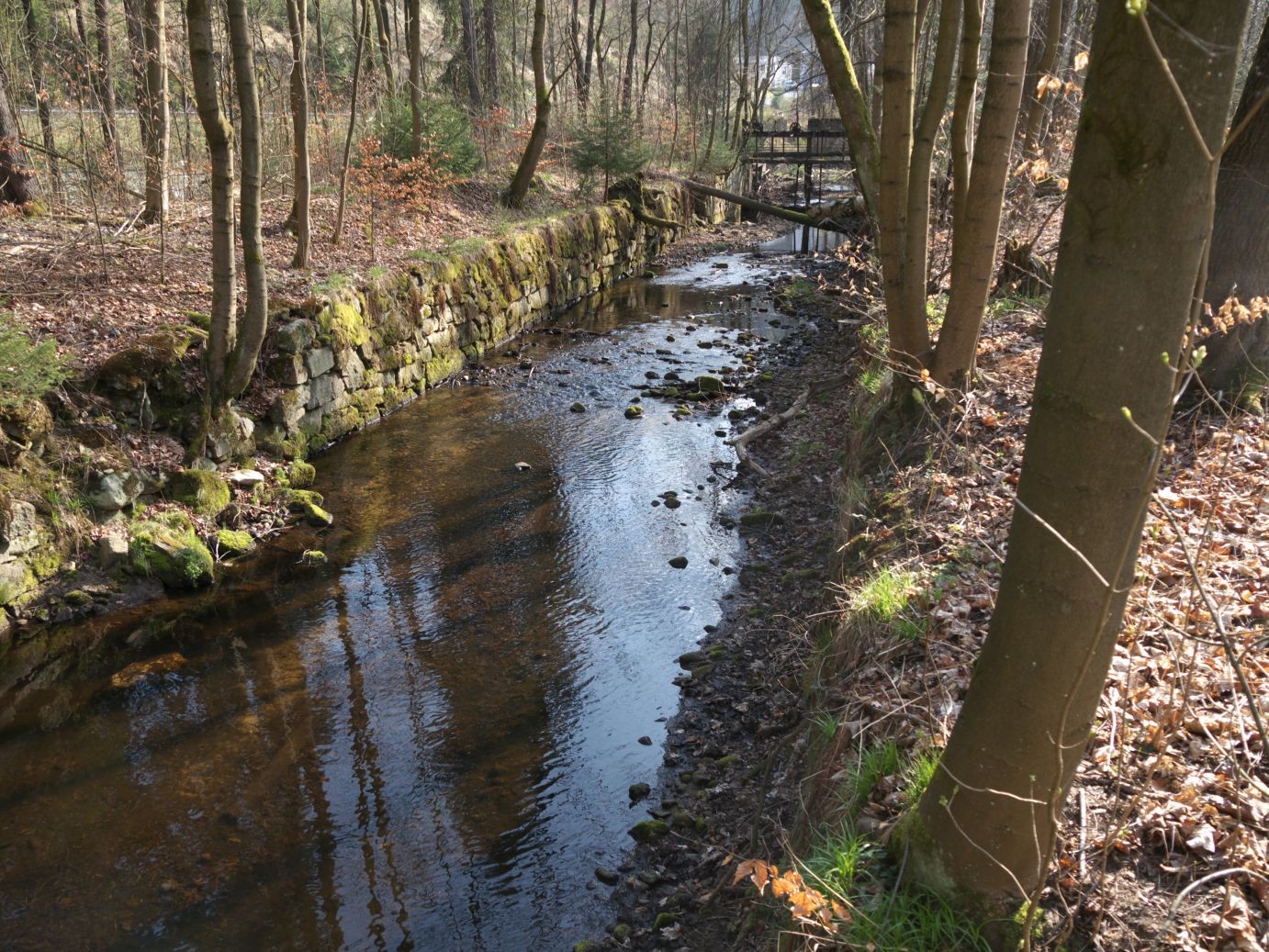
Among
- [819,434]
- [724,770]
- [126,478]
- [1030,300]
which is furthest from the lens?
[819,434]

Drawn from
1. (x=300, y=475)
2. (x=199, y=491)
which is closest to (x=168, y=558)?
(x=199, y=491)

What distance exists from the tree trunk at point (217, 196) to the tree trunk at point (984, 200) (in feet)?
21.0

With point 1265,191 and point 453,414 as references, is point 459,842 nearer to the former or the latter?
point 1265,191

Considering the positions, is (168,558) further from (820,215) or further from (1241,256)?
(820,215)

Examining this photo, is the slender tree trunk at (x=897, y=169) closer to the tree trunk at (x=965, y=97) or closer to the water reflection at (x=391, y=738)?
the tree trunk at (x=965, y=97)

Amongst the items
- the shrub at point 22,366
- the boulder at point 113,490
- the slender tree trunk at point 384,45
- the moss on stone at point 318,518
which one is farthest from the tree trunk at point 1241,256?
the slender tree trunk at point 384,45

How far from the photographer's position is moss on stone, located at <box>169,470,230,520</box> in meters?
7.80

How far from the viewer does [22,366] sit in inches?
264

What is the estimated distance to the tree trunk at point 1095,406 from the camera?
1686mm

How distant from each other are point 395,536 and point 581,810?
3.96 m

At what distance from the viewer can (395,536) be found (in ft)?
26.4

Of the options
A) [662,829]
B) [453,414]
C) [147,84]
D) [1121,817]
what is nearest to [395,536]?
[453,414]

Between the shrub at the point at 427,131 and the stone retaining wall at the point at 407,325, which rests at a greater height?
the shrub at the point at 427,131

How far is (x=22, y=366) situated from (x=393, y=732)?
4209 mm
